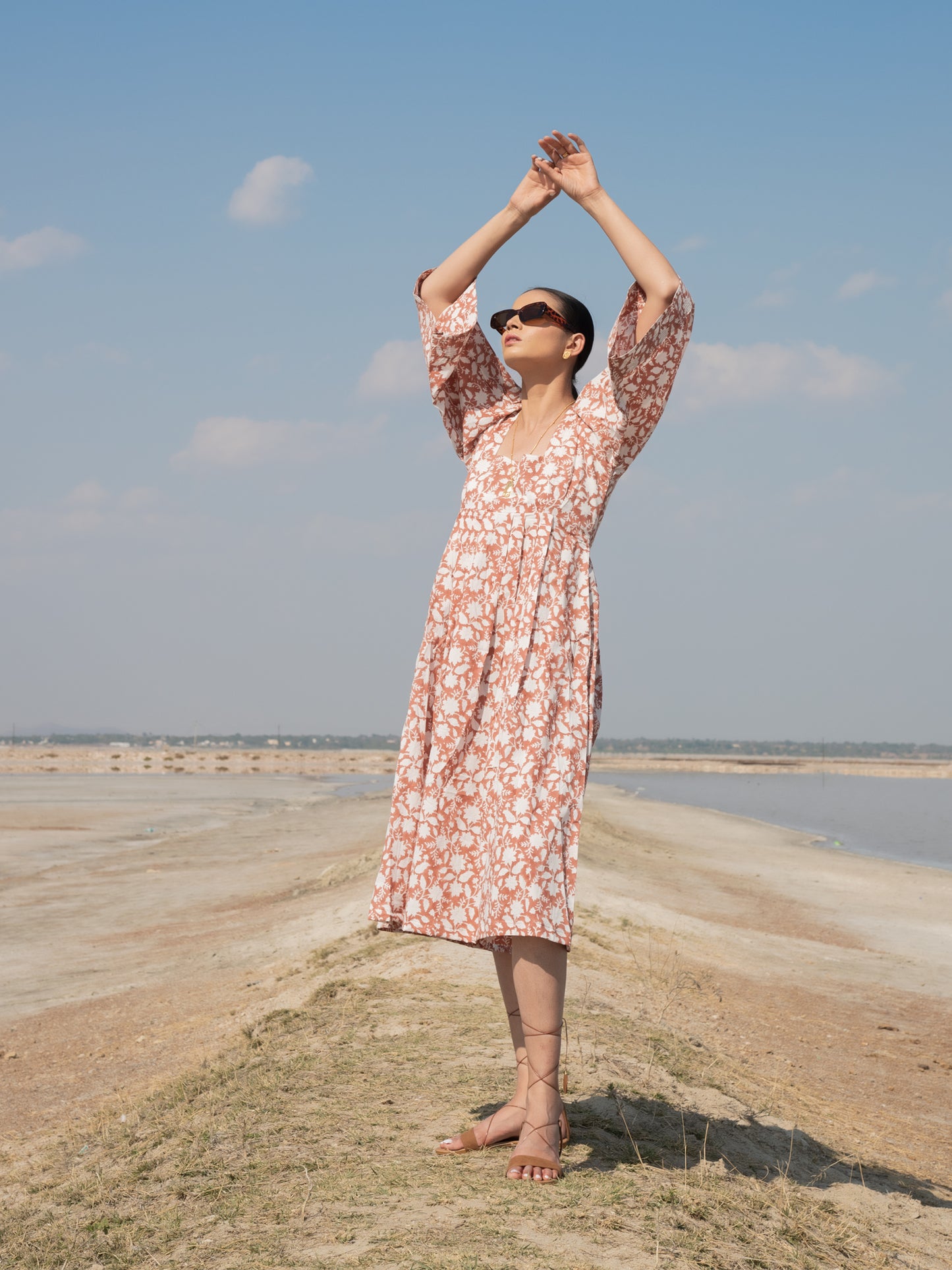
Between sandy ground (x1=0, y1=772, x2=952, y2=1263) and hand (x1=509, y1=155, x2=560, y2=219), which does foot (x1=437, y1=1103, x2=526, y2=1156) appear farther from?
hand (x1=509, y1=155, x2=560, y2=219)

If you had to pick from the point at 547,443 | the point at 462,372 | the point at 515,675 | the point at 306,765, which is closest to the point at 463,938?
the point at 515,675

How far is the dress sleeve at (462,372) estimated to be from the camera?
128 inches

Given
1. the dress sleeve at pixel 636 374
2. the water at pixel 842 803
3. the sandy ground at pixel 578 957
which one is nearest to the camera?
the dress sleeve at pixel 636 374

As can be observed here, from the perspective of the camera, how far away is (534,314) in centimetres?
308

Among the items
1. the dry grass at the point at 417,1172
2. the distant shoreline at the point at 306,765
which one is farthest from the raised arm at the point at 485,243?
the distant shoreline at the point at 306,765

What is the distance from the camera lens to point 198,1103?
3.88m

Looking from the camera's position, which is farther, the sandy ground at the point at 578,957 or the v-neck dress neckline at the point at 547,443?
the sandy ground at the point at 578,957

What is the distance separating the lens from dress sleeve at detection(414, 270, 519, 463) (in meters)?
3.24

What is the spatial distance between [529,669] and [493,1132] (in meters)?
1.28

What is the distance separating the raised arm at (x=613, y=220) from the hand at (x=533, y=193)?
28mm

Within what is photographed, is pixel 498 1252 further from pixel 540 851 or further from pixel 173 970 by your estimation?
pixel 173 970

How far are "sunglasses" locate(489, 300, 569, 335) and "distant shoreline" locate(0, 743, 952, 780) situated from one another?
45.9 m

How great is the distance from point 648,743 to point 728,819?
161194mm

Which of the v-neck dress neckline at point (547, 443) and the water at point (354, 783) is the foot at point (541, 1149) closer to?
the v-neck dress neckline at point (547, 443)
